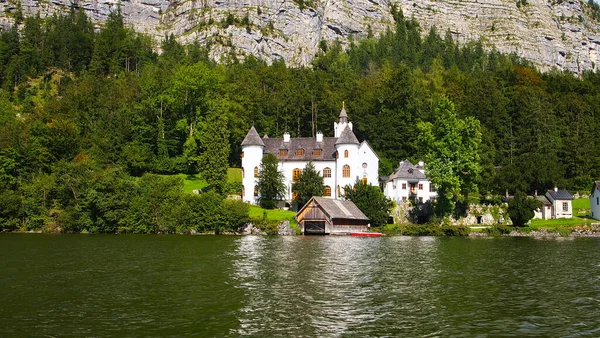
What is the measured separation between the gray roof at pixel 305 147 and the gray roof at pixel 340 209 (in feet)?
41.2

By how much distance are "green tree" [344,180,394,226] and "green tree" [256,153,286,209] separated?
9635 mm

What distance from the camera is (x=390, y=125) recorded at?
86.5 meters

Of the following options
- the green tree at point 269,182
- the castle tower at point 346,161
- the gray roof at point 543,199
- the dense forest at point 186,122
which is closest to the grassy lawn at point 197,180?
the dense forest at point 186,122

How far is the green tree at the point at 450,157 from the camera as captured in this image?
63.5 meters

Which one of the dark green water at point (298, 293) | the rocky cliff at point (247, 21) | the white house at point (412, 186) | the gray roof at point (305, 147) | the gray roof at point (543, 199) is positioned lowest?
the dark green water at point (298, 293)

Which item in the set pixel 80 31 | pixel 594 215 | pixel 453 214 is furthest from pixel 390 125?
pixel 80 31

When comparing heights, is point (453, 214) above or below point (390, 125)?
below

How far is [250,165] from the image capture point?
2911 inches

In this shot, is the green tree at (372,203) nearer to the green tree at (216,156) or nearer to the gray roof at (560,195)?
the green tree at (216,156)

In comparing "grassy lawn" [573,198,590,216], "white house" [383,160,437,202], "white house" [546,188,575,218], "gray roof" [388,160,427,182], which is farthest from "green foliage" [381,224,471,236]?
"grassy lawn" [573,198,590,216]

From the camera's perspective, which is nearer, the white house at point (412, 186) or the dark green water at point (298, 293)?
the dark green water at point (298, 293)

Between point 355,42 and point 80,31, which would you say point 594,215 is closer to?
point 80,31

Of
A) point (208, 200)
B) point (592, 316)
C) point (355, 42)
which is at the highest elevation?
point (355, 42)

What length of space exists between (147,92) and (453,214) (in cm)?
5204
